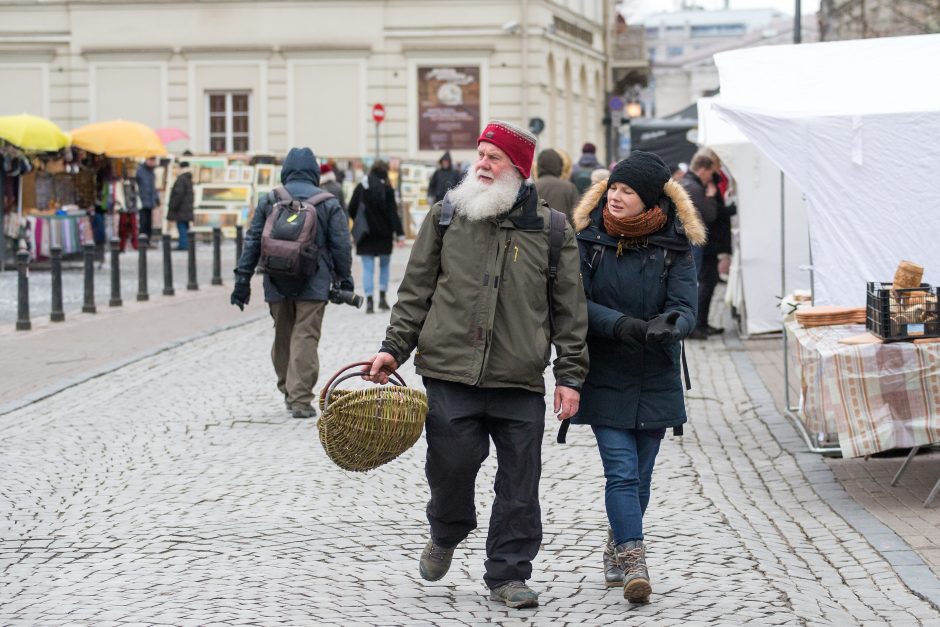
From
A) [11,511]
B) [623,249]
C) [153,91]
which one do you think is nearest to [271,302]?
[11,511]

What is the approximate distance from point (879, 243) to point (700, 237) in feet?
11.1

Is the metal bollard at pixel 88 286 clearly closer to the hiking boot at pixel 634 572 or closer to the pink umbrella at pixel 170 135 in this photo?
the hiking boot at pixel 634 572

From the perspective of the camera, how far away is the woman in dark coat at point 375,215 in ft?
59.1

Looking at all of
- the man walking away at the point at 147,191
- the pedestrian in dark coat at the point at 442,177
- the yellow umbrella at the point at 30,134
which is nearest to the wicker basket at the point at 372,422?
the yellow umbrella at the point at 30,134

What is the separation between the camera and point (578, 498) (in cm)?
805

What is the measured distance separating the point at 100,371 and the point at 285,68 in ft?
91.4

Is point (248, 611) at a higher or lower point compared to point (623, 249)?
lower

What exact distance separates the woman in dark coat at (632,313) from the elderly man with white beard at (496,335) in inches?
9.6

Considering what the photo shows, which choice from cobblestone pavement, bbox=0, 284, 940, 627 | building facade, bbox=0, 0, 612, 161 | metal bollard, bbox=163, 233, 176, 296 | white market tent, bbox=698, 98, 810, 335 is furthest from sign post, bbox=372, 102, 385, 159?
cobblestone pavement, bbox=0, 284, 940, 627

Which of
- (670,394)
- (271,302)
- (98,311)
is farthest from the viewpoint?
(98,311)

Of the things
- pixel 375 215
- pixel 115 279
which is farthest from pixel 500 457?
pixel 115 279

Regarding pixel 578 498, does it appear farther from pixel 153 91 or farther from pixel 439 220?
pixel 153 91

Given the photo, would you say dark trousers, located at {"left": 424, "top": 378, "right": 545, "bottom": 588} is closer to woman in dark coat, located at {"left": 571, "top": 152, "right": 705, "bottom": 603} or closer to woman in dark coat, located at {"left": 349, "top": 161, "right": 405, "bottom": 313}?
woman in dark coat, located at {"left": 571, "top": 152, "right": 705, "bottom": 603}

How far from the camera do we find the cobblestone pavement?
5875 millimetres
